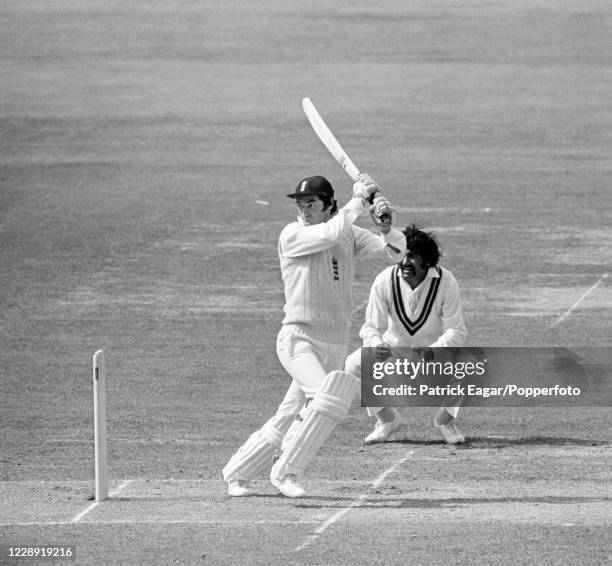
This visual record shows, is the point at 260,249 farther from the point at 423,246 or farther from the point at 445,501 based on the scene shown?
the point at 445,501

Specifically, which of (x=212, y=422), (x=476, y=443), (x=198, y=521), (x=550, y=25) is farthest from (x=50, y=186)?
(x=550, y=25)

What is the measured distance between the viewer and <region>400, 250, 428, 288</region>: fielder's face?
12164 mm

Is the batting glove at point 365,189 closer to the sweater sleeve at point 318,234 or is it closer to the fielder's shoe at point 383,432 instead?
the sweater sleeve at point 318,234

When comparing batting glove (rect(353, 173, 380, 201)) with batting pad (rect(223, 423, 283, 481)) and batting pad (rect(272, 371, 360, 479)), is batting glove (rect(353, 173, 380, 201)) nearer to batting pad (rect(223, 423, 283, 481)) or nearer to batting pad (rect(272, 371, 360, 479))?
batting pad (rect(272, 371, 360, 479))

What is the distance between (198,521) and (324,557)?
1178 mm

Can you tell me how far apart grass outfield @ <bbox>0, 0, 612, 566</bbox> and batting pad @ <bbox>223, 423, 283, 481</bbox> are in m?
0.20

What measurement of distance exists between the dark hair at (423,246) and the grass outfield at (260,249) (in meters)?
1.56

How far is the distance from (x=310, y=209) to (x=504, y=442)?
130 inches

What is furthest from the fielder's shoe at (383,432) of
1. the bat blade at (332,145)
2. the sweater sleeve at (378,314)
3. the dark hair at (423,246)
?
the bat blade at (332,145)

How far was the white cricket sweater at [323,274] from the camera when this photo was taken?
1022 cm

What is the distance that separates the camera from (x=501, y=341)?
59.2 ft

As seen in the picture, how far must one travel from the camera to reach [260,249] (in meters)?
24.8

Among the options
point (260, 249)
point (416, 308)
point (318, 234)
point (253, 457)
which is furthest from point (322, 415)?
point (260, 249)

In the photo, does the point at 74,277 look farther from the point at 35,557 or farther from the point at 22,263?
the point at 35,557
